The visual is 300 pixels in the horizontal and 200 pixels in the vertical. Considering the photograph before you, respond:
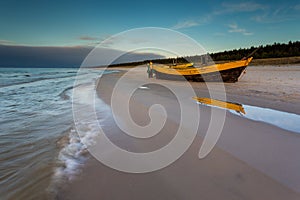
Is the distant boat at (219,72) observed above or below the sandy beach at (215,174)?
above

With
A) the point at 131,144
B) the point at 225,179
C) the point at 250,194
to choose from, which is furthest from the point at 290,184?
the point at 131,144

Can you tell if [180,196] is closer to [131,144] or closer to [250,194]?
[250,194]

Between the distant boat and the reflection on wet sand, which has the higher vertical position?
the distant boat

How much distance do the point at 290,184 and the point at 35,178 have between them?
317 centimetres

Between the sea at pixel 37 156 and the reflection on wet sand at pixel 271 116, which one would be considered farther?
the reflection on wet sand at pixel 271 116

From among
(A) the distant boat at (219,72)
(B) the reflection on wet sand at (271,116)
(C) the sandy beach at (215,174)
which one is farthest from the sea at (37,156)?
(A) the distant boat at (219,72)

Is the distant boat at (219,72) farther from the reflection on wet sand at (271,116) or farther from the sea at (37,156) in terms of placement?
the sea at (37,156)

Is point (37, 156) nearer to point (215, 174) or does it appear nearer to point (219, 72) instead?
point (215, 174)

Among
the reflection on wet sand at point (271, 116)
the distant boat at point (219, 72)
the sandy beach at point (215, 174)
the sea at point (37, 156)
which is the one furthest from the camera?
the distant boat at point (219, 72)

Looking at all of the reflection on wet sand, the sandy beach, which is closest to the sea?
the sandy beach

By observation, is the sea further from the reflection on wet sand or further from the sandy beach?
the reflection on wet sand

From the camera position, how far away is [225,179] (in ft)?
7.09

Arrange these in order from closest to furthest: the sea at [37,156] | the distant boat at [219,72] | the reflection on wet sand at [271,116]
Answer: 1. the sea at [37,156]
2. the reflection on wet sand at [271,116]
3. the distant boat at [219,72]

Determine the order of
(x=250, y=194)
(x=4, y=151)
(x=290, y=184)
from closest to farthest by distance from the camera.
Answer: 1. (x=250, y=194)
2. (x=290, y=184)
3. (x=4, y=151)
